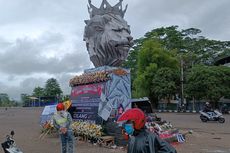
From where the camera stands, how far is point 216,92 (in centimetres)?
4047

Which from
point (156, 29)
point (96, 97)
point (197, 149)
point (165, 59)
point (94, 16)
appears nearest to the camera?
point (197, 149)

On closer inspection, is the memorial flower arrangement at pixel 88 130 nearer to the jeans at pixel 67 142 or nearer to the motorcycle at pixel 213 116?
the jeans at pixel 67 142

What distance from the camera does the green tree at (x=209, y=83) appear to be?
4069 centimetres

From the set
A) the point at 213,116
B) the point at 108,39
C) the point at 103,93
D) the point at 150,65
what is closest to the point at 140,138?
the point at 103,93

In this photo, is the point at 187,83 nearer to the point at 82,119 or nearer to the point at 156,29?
Result: the point at 156,29

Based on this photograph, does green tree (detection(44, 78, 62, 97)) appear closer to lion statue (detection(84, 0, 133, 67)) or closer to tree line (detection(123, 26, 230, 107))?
tree line (detection(123, 26, 230, 107))

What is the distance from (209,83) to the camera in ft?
133

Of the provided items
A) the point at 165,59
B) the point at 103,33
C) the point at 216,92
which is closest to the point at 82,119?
the point at 103,33

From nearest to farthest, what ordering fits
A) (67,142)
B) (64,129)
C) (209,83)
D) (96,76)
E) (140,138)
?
(140,138) < (64,129) < (67,142) < (96,76) < (209,83)

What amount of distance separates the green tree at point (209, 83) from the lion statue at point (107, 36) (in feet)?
89.5

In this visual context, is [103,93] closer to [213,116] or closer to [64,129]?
[64,129]

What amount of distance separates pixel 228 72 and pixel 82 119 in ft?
100

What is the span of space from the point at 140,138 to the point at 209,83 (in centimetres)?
3873

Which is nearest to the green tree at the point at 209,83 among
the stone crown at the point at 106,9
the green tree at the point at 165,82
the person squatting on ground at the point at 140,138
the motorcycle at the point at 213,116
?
the green tree at the point at 165,82
